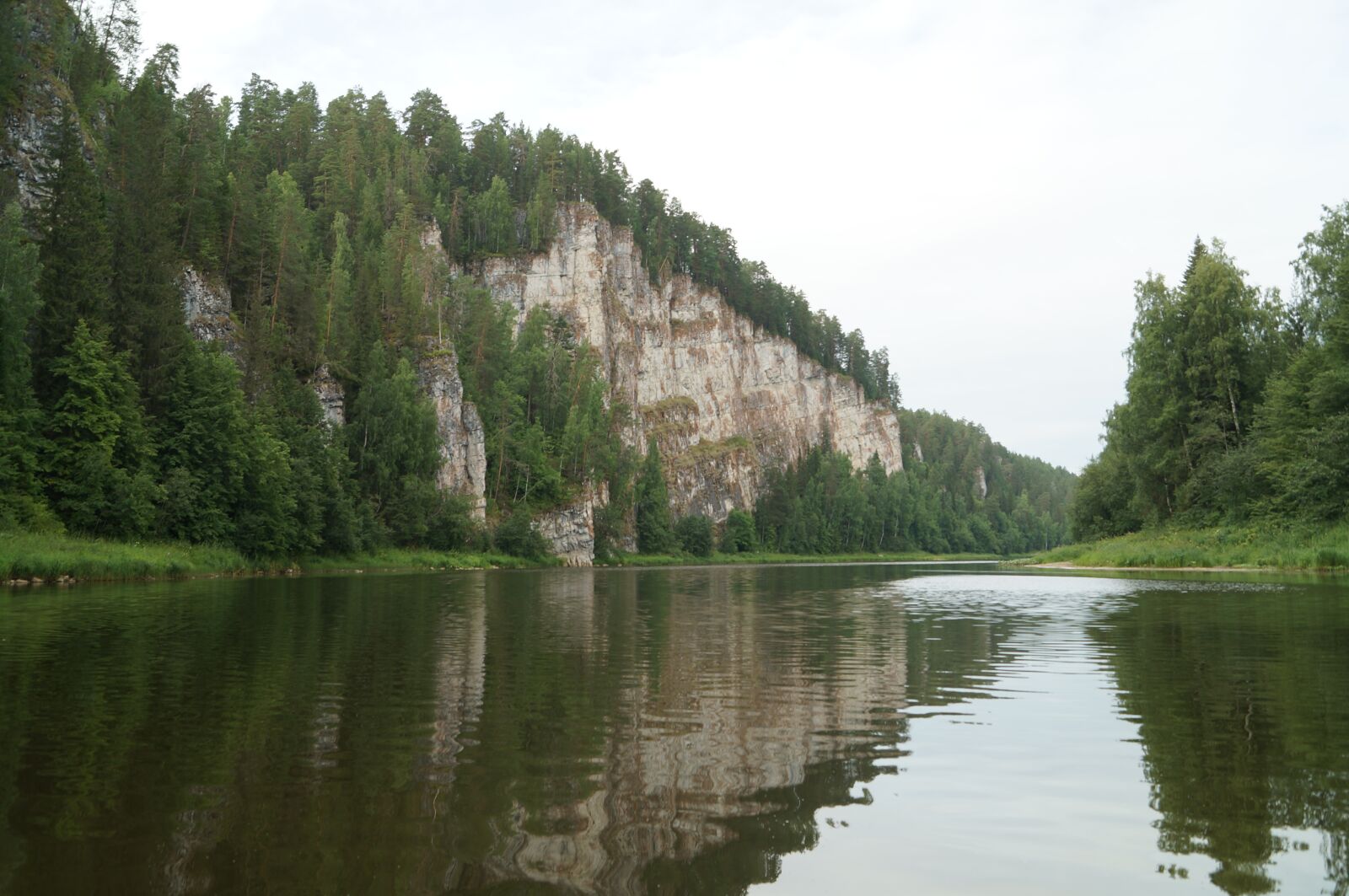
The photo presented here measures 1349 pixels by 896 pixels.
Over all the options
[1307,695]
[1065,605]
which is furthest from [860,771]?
[1065,605]

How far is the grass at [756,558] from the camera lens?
120 metres

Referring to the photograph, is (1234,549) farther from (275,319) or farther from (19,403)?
(275,319)

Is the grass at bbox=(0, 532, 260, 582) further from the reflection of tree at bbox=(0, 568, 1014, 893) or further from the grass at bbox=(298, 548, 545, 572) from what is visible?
the reflection of tree at bbox=(0, 568, 1014, 893)

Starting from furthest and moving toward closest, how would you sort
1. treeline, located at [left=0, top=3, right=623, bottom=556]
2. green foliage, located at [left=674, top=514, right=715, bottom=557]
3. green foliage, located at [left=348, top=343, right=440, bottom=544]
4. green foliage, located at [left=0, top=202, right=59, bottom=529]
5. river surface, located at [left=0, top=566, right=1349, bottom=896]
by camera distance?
green foliage, located at [left=674, top=514, right=715, bottom=557], green foliage, located at [left=348, top=343, right=440, bottom=544], treeline, located at [left=0, top=3, right=623, bottom=556], green foliage, located at [left=0, top=202, right=59, bottom=529], river surface, located at [left=0, top=566, right=1349, bottom=896]

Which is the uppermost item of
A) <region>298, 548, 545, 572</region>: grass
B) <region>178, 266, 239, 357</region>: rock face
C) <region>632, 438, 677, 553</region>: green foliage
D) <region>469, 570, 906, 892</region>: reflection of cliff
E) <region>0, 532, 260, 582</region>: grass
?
<region>178, 266, 239, 357</region>: rock face

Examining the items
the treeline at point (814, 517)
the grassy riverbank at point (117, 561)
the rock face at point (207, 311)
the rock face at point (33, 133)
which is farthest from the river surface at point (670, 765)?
the treeline at point (814, 517)

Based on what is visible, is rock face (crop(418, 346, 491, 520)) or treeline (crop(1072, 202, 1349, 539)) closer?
treeline (crop(1072, 202, 1349, 539))

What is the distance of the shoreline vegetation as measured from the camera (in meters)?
37.0

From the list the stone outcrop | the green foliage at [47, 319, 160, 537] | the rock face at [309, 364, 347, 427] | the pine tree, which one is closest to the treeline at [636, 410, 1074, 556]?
the stone outcrop

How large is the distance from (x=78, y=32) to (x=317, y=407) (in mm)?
39877

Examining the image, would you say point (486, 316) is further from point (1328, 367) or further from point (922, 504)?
point (922, 504)

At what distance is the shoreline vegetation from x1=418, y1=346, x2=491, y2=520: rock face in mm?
10623

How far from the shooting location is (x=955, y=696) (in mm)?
12969

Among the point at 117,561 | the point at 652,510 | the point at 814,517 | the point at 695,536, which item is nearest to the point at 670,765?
the point at 117,561
